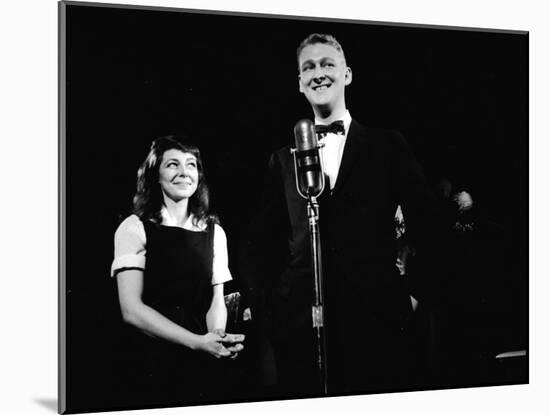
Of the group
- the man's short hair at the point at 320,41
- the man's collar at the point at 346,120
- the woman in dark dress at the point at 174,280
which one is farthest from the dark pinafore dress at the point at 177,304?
the man's short hair at the point at 320,41

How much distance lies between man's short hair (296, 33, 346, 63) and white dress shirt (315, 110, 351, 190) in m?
0.42

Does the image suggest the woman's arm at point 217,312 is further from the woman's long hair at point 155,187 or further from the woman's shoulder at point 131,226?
the woman's shoulder at point 131,226

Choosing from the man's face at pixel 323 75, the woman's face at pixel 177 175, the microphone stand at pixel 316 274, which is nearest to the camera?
the woman's face at pixel 177 175

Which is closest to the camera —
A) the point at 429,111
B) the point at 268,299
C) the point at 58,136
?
the point at 58,136

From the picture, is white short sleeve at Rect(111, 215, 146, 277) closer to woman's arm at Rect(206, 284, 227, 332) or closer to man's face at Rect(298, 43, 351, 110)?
woman's arm at Rect(206, 284, 227, 332)

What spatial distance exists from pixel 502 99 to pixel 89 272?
2.71m

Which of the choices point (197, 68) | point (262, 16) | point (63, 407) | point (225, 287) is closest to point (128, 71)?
point (197, 68)

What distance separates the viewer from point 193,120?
5504 millimetres

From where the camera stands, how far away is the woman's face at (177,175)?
5438 mm

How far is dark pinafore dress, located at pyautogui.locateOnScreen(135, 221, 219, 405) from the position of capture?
17.6 ft

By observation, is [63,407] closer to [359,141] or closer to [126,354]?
[126,354]

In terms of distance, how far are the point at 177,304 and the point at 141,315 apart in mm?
199

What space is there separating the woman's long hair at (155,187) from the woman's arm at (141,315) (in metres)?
0.33

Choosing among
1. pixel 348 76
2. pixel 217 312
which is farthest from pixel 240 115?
pixel 217 312
